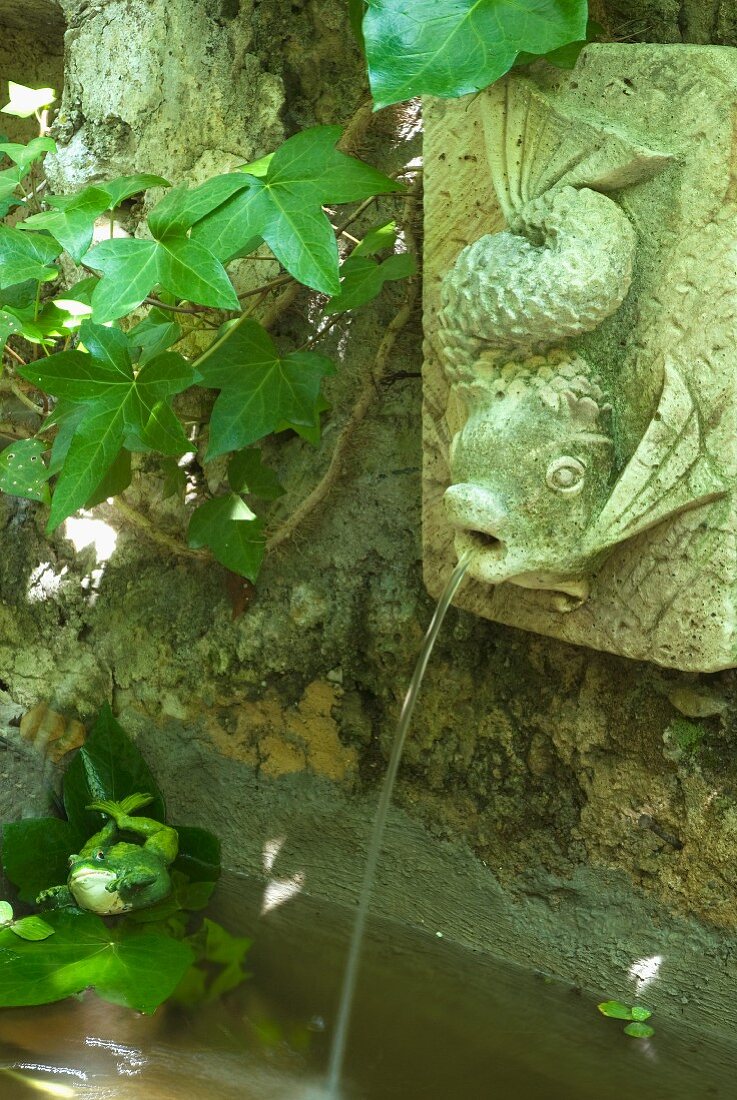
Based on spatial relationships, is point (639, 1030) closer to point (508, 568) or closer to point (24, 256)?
point (508, 568)

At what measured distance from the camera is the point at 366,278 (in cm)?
136

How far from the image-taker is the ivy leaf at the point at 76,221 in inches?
48.7

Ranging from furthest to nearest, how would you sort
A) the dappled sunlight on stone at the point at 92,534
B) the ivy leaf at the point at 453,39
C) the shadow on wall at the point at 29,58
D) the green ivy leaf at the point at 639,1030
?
the shadow on wall at the point at 29,58, the dappled sunlight on stone at the point at 92,534, the green ivy leaf at the point at 639,1030, the ivy leaf at the point at 453,39

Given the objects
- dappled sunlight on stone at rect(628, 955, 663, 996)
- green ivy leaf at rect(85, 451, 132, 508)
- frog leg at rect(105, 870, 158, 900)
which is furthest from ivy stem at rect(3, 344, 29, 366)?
dappled sunlight on stone at rect(628, 955, 663, 996)

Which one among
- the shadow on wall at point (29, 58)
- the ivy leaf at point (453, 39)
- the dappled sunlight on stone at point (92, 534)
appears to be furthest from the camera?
the shadow on wall at point (29, 58)

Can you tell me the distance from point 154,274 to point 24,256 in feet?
0.85

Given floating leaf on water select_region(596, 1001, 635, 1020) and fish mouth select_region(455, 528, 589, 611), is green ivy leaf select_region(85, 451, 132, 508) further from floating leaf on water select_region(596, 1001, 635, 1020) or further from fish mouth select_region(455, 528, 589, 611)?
floating leaf on water select_region(596, 1001, 635, 1020)

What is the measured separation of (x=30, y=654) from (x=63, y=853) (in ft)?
1.18

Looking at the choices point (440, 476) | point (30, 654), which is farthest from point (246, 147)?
point (30, 654)

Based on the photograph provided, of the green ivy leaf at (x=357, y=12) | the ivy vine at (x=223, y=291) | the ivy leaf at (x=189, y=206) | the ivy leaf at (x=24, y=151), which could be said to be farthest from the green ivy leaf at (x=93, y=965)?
the green ivy leaf at (x=357, y=12)

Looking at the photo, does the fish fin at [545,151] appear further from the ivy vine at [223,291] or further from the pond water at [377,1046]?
the pond water at [377,1046]

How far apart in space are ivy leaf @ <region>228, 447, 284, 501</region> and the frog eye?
566mm

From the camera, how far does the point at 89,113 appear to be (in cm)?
169

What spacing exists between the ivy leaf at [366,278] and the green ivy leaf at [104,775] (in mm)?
655
